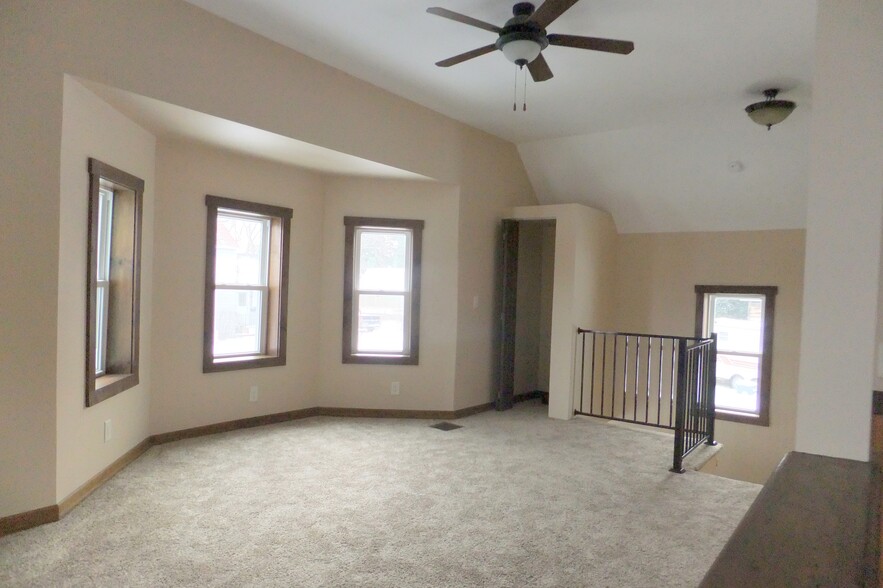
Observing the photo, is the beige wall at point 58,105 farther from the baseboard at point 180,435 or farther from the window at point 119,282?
the window at point 119,282

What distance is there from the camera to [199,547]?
8.72 ft

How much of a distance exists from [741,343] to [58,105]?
250 inches

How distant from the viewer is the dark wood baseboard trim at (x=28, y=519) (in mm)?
2709

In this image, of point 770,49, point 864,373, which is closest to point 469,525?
point 864,373

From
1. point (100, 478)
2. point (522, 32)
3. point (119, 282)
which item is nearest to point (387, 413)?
point (100, 478)

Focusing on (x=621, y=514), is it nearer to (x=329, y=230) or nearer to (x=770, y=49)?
(x=770, y=49)

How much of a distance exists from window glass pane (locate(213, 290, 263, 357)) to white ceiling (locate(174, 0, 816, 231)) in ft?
7.07

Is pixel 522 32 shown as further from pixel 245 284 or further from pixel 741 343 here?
pixel 741 343

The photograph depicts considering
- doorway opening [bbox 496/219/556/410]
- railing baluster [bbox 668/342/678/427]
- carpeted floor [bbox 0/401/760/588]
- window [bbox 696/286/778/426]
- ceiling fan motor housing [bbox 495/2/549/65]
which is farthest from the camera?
doorway opening [bbox 496/219/556/410]

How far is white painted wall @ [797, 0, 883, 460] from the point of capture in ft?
5.22

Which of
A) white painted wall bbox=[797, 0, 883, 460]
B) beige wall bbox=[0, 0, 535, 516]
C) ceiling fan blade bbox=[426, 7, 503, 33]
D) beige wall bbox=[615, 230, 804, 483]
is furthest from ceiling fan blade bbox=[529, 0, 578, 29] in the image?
beige wall bbox=[615, 230, 804, 483]

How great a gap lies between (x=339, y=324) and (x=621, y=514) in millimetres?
3134

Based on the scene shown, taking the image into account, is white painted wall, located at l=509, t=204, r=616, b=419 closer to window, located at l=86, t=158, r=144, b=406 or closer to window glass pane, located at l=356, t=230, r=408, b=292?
window glass pane, located at l=356, t=230, r=408, b=292

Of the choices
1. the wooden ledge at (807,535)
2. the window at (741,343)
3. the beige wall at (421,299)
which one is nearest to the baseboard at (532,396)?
the beige wall at (421,299)
